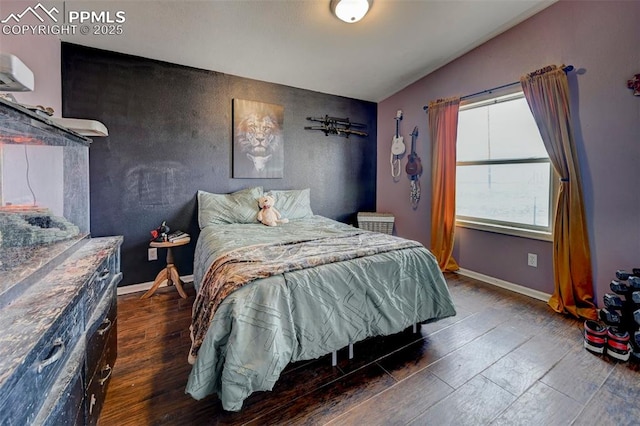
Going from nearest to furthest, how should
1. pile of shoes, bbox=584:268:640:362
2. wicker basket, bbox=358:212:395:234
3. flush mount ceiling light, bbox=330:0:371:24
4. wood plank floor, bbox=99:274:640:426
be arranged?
wood plank floor, bbox=99:274:640:426, pile of shoes, bbox=584:268:640:362, flush mount ceiling light, bbox=330:0:371:24, wicker basket, bbox=358:212:395:234

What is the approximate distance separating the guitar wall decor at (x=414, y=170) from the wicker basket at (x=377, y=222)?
417 millimetres

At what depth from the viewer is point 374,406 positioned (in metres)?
1.42

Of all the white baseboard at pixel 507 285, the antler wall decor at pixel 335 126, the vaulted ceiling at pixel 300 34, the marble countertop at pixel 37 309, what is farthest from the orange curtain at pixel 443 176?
the marble countertop at pixel 37 309

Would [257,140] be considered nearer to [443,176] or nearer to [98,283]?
[443,176]

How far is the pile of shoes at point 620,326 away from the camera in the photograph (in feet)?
5.87

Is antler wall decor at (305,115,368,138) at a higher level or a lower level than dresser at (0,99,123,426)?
higher

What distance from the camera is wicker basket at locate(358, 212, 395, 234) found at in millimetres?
4125

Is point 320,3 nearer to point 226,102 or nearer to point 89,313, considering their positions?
point 226,102

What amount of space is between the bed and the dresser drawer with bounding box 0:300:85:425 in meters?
0.56

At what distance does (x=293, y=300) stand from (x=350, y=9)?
230cm

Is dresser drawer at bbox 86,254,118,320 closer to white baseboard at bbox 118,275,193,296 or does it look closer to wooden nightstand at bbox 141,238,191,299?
wooden nightstand at bbox 141,238,191,299

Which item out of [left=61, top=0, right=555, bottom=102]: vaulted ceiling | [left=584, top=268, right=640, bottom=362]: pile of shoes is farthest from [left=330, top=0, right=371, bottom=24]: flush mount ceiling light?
[left=584, top=268, right=640, bottom=362]: pile of shoes

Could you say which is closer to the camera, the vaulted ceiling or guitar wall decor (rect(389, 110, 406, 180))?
the vaulted ceiling

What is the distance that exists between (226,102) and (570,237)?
143 inches
